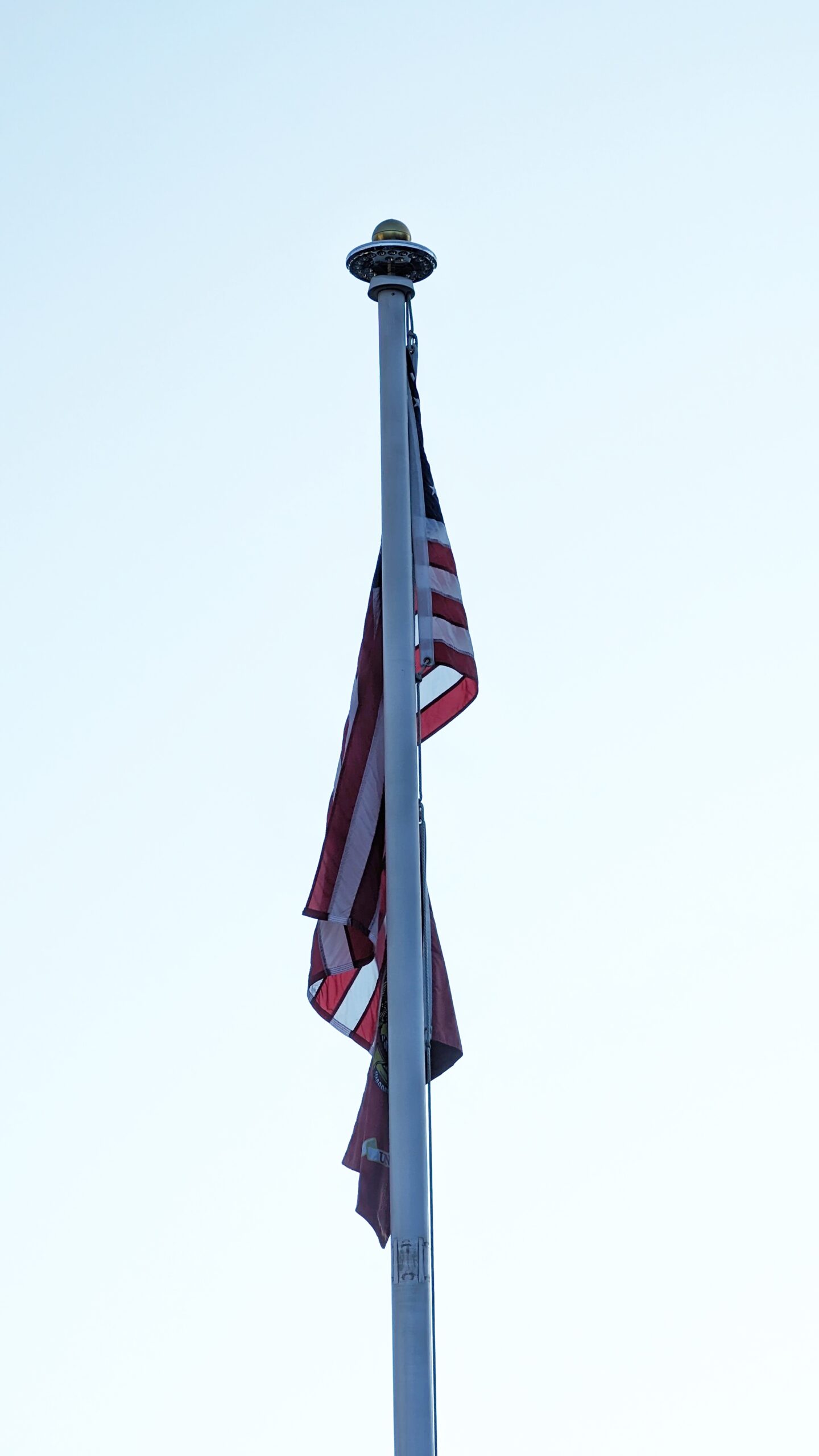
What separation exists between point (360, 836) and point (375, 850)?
109mm

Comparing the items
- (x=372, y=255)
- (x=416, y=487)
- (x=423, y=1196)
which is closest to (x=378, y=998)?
(x=423, y=1196)

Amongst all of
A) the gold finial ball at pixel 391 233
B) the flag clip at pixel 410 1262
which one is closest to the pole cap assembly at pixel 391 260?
the gold finial ball at pixel 391 233

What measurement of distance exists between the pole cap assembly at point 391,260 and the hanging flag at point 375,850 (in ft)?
1.54

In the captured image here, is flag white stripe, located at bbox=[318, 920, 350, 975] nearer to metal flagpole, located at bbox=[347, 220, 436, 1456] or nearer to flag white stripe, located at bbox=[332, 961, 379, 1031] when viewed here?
flag white stripe, located at bbox=[332, 961, 379, 1031]

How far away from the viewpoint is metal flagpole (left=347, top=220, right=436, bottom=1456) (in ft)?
38.6

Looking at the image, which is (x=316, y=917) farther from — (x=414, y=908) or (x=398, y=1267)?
(x=398, y=1267)

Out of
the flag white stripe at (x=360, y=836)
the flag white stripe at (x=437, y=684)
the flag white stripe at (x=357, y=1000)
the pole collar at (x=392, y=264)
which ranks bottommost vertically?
the flag white stripe at (x=357, y=1000)

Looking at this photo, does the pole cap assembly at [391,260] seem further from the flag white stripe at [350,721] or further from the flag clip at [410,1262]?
the flag clip at [410,1262]

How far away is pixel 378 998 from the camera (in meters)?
13.2

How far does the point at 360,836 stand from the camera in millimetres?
13133

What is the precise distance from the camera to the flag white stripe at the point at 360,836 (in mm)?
13109

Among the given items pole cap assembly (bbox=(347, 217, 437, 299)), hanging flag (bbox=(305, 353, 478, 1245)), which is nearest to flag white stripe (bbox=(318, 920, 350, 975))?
hanging flag (bbox=(305, 353, 478, 1245))

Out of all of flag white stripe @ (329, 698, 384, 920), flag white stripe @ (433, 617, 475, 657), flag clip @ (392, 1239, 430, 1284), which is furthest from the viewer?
flag white stripe @ (433, 617, 475, 657)

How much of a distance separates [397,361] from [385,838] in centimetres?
263
